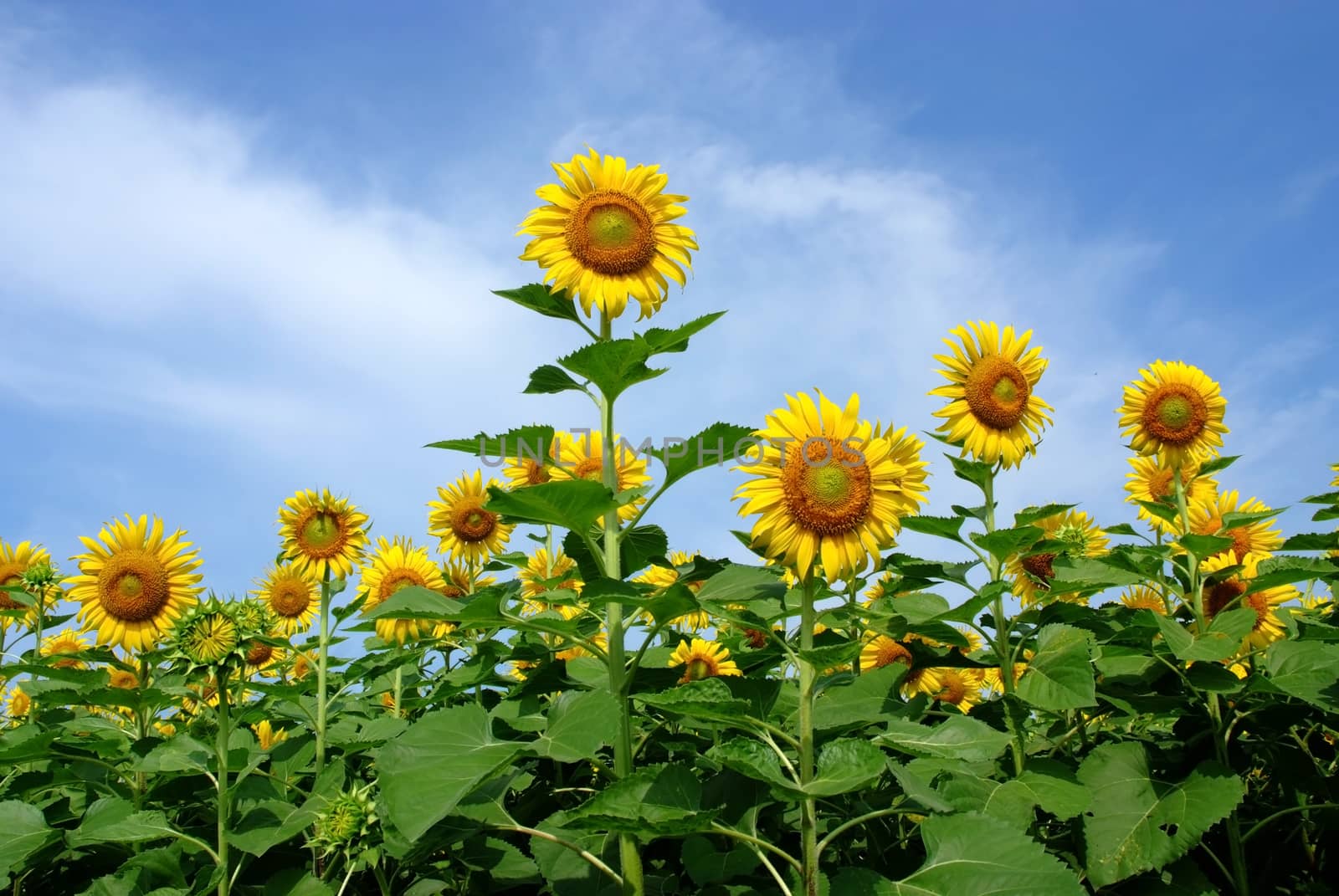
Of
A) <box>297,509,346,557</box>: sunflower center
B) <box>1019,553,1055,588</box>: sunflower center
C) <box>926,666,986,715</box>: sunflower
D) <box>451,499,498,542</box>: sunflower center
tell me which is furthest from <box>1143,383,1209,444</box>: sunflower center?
<box>297,509,346,557</box>: sunflower center

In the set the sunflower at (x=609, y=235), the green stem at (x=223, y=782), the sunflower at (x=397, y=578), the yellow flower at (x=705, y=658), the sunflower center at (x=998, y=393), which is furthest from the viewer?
the sunflower at (x=397, y=578)

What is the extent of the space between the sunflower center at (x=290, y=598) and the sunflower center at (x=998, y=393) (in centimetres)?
428

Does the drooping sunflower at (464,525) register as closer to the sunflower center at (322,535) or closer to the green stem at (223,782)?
the sunflower center at (322,535)

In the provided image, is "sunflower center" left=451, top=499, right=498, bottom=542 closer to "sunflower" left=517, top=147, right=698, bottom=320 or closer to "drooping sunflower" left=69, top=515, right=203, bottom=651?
"drooping sunflower" left=69, top=515, right=203, bottom=651

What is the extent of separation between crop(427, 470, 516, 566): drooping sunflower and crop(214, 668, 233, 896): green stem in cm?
317

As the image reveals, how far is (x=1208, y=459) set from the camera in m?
5.98

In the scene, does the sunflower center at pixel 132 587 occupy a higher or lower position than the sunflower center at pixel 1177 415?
lower

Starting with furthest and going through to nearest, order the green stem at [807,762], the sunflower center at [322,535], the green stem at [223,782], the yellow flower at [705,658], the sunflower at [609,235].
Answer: the sunflower center at [322,535] → the yellow flower at [705,658] → the sunflower at [609,235] → the green stem at [223,782] → the green stem at [807,762]

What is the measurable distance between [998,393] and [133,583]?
4694 mm

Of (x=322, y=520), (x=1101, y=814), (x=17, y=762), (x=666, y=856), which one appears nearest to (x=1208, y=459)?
(x=1101, y=814)

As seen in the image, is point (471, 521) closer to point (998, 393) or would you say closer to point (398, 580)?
point (398, 580)

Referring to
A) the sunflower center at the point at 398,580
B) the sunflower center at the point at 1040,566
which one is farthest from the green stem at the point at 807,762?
the sunflower center at the point at 398,580

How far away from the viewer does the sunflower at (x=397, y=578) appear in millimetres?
6371

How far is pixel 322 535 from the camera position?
5.57 m
